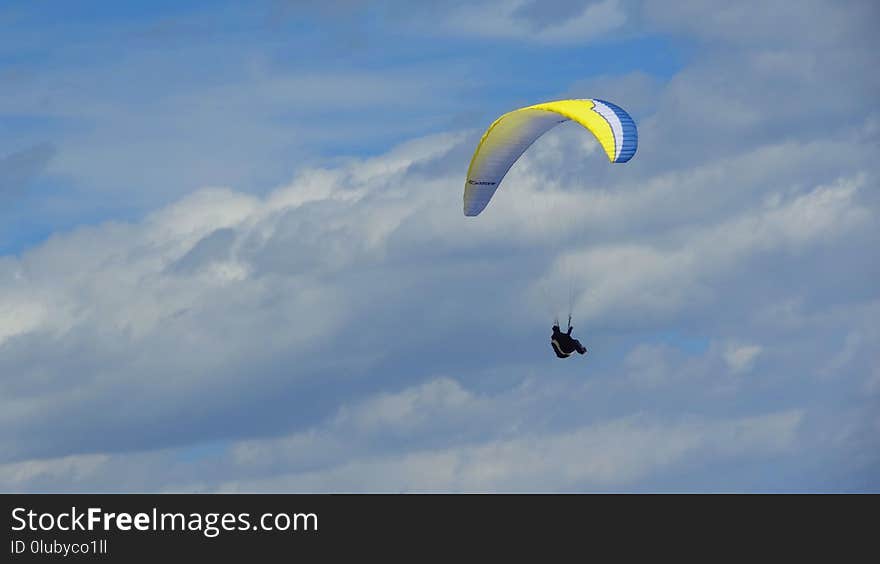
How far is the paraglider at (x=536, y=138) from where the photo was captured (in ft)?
451

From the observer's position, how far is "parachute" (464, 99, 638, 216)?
13738 centimetres

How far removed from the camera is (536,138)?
147m

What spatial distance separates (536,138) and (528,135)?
2.82 feet

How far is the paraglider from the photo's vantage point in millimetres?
137500

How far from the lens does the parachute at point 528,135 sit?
137m

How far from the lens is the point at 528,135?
14625cm
